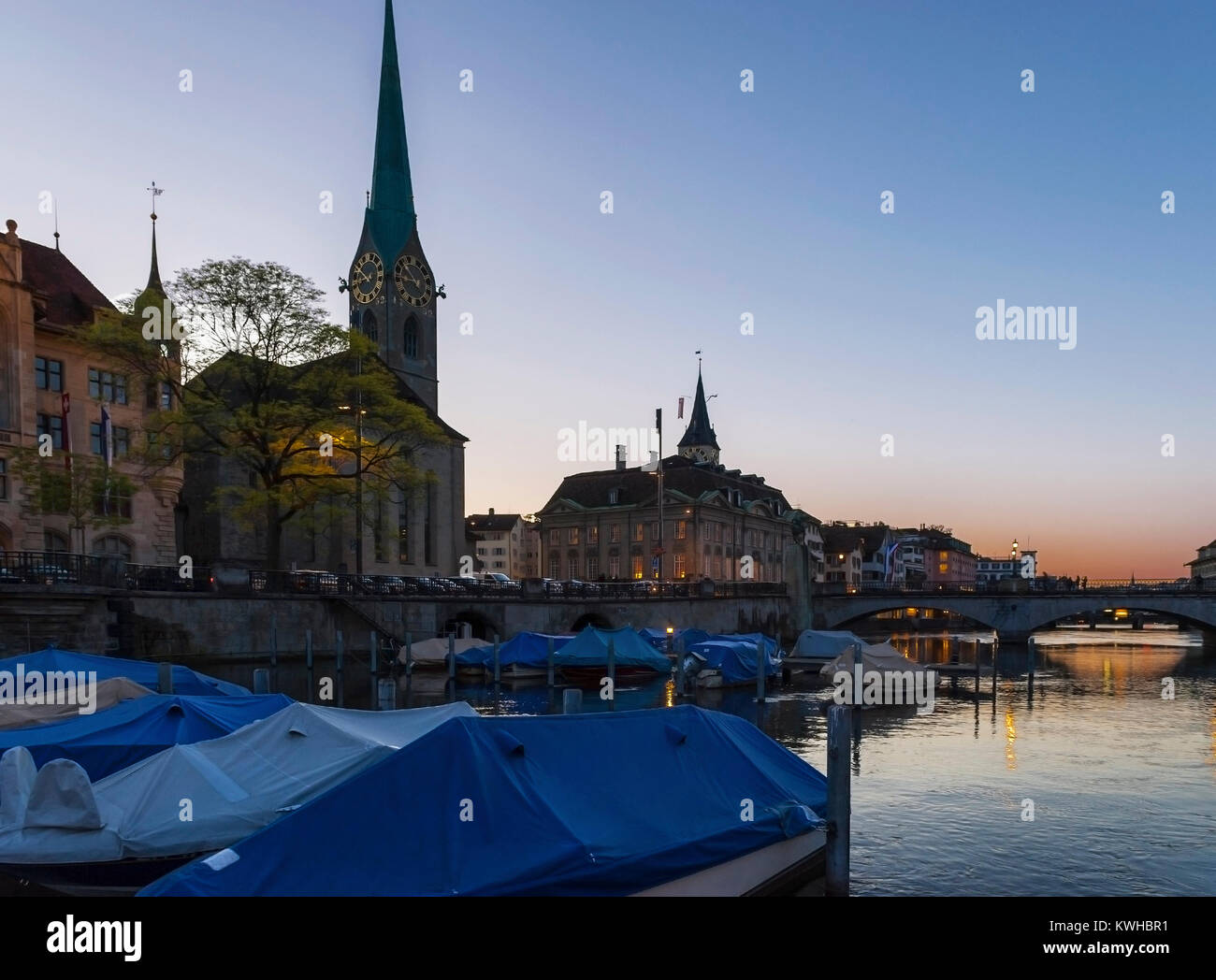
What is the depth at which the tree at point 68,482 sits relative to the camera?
1908 inches

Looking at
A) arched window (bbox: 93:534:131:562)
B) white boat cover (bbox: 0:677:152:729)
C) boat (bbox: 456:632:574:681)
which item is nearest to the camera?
white boat cover (bbox: 0:677:152:729)

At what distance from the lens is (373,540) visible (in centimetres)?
8238

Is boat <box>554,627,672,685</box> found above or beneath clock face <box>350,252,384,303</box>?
beneath

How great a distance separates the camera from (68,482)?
4859 centimetres

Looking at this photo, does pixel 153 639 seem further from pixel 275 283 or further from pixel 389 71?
pixel 389 71

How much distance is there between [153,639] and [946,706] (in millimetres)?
37424

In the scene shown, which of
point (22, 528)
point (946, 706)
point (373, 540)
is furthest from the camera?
point (373, 540)

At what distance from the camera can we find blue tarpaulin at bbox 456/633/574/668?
161 feet

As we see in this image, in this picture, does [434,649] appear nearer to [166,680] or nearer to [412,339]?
[166,680]

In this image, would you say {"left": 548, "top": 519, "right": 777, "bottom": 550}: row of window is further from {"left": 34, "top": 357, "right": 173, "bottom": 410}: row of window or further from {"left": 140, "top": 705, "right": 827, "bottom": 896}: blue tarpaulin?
{"left": 140, "top": 705, "right": 827, "bottom": 896}: blue tarpaulin

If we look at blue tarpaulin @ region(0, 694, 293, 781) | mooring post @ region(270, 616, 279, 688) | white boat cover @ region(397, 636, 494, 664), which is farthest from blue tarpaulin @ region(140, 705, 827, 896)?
white boat cover @ region(397, 636, 494, 664)

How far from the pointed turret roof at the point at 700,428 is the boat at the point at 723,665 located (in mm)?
120756

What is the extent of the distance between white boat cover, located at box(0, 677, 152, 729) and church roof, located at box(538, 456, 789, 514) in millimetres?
97560
